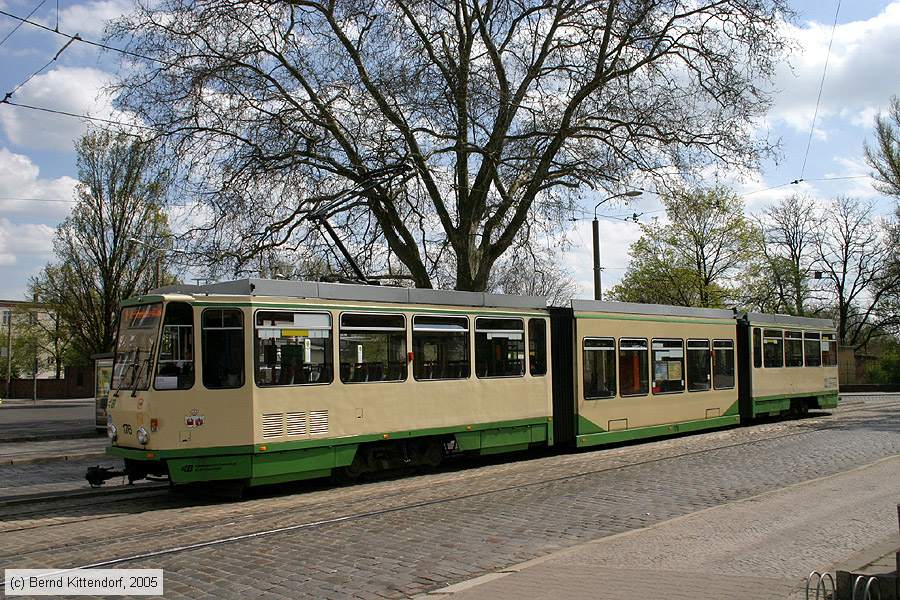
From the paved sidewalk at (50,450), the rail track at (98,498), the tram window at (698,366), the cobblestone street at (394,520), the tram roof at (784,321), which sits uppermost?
the tram roof at (784,321)

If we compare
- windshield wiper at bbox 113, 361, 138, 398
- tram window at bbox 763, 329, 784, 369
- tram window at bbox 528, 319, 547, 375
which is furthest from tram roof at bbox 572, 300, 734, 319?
windshield wiper at bbox 113, 361, 138, 398

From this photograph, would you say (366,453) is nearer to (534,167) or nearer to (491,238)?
(534,167)

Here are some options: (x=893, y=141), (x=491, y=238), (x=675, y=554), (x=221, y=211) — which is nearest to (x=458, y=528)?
(x=675, y=554)

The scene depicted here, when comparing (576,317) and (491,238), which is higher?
(491,238)

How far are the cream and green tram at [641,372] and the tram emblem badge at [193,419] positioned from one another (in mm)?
7543

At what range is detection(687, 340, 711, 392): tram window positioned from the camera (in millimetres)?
19906

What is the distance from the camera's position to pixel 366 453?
13.4 metres

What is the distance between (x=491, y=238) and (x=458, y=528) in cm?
1605

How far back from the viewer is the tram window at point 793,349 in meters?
24.1

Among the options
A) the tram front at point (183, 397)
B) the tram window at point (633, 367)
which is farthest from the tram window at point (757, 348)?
the tram front at point (183, 397)

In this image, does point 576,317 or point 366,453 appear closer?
point 366,453

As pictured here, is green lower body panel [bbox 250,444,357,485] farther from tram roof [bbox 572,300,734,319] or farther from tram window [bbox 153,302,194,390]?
tram roof [bbox 572,300,734,319]

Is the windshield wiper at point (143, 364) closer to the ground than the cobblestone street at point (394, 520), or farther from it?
farther from it

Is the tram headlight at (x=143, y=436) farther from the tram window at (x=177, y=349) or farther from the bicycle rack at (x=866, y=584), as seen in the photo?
the bicycle rack at (x=866, y=584)
